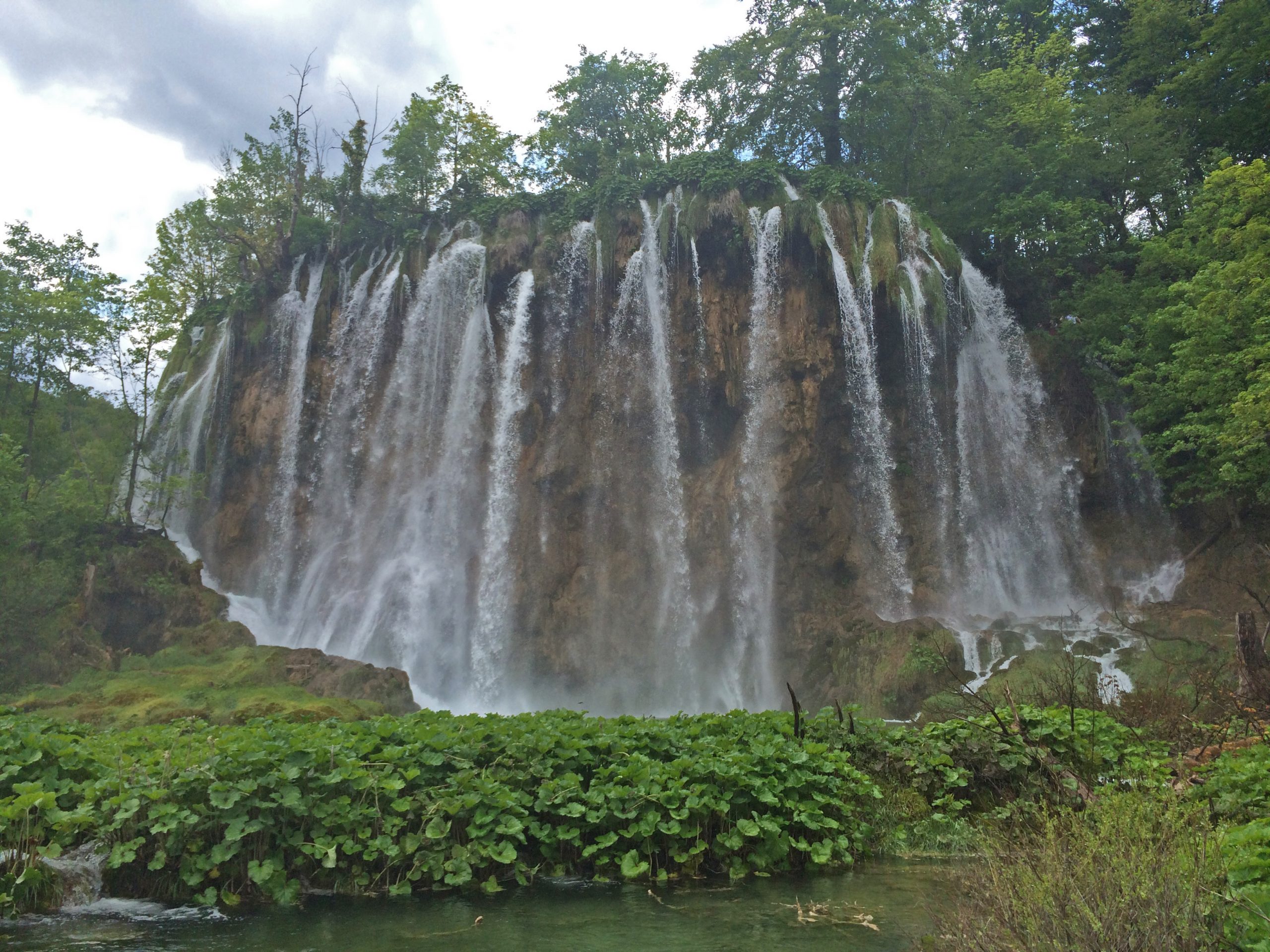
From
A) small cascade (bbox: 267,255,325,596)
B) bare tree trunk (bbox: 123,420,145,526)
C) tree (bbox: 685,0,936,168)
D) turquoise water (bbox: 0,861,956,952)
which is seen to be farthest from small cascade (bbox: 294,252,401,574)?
turquoise water (bbox: 0,861,956,952)

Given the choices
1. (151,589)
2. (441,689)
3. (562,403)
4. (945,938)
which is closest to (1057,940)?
(945,938)

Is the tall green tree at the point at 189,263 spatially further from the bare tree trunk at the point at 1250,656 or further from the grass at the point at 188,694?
the bare tree trunk at the point at 1250,656

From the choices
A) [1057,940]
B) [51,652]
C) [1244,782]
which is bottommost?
[1057,940]

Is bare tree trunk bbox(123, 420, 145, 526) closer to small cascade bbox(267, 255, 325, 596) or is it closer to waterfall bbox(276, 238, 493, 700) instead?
small cascade bbox(267, 255, 325, 596)

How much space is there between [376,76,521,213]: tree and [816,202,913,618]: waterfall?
531 inches

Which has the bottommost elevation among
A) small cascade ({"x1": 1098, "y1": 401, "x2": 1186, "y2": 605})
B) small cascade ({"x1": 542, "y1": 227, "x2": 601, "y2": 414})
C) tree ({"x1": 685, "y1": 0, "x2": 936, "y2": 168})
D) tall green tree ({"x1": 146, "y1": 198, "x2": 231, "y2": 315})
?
small cascade ({"x1": 1098, "y1": 401, "x2": 1186, "y2": 605})

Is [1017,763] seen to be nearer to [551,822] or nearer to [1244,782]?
[1244,782]

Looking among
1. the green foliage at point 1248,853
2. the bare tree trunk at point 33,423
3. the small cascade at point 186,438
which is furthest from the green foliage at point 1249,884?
the bare tree trunk at point 33,423

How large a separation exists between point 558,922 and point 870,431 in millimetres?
18930

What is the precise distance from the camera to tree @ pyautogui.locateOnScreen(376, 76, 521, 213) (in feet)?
101

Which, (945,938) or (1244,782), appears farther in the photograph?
(1244,782)

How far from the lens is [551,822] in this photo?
5.81 m

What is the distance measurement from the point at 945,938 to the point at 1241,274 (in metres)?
19.5

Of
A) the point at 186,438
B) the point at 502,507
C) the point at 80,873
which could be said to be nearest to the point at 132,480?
the point at 186,438
